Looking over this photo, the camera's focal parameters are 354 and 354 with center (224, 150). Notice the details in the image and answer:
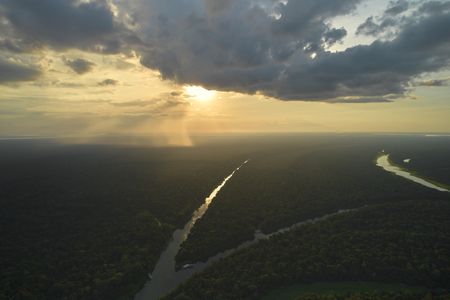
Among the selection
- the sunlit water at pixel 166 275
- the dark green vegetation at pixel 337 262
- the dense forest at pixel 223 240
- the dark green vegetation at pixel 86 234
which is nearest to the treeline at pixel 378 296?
the dark green vegetation at pixel 337 262

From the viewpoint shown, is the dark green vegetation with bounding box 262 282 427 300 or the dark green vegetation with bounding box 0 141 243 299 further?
the dark green vegetation with bounding box 0 141 243 299

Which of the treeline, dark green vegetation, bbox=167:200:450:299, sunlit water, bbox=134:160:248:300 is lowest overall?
sunlit water, bbox=134:160:248:300

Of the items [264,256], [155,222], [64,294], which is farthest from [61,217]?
[264,256]

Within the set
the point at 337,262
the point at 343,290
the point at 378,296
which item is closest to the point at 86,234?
the point at 337,262

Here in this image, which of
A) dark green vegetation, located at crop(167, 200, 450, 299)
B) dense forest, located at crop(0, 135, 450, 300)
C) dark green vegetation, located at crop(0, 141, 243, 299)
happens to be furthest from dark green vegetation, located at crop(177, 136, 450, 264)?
dark green vegetation, located at crop(167, 200, 450, 299)

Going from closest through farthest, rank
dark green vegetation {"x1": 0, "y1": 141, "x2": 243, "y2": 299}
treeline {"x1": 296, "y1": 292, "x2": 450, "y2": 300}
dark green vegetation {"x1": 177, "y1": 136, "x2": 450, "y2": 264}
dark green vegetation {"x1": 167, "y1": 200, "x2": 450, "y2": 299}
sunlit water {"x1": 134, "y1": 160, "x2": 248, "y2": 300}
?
1. treeline {"x1": 296, "y1": 292, "x2": 450, "y2": 300}
2. dark green vegetation {"x1": 167, "y1": 200, "x2": 450, "y2": 299}
3. sunlit water {"x1": 134, "y1": 160, "x2": 248, "y2": 300}
4. dark green vegetation {"x1": 0, "y1": 141, "x2": 243, "y2": 299}
5. dark green vegetation {"x1": 177, "y1": 136, "x2": 450, "y2": 264}

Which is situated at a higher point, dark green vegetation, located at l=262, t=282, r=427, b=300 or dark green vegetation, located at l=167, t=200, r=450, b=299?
dark green vegetation, located at l=167, t=200, r=450, b=299

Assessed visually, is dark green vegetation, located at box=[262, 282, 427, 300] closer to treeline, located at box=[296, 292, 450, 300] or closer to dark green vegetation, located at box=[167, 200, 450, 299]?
treeline, located at box=[296, 292, 450, 300]

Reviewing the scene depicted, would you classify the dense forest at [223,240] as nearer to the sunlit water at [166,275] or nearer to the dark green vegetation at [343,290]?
the dark green vegetation at [343,290]

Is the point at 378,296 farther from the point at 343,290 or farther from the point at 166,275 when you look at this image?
the point at 166,275
